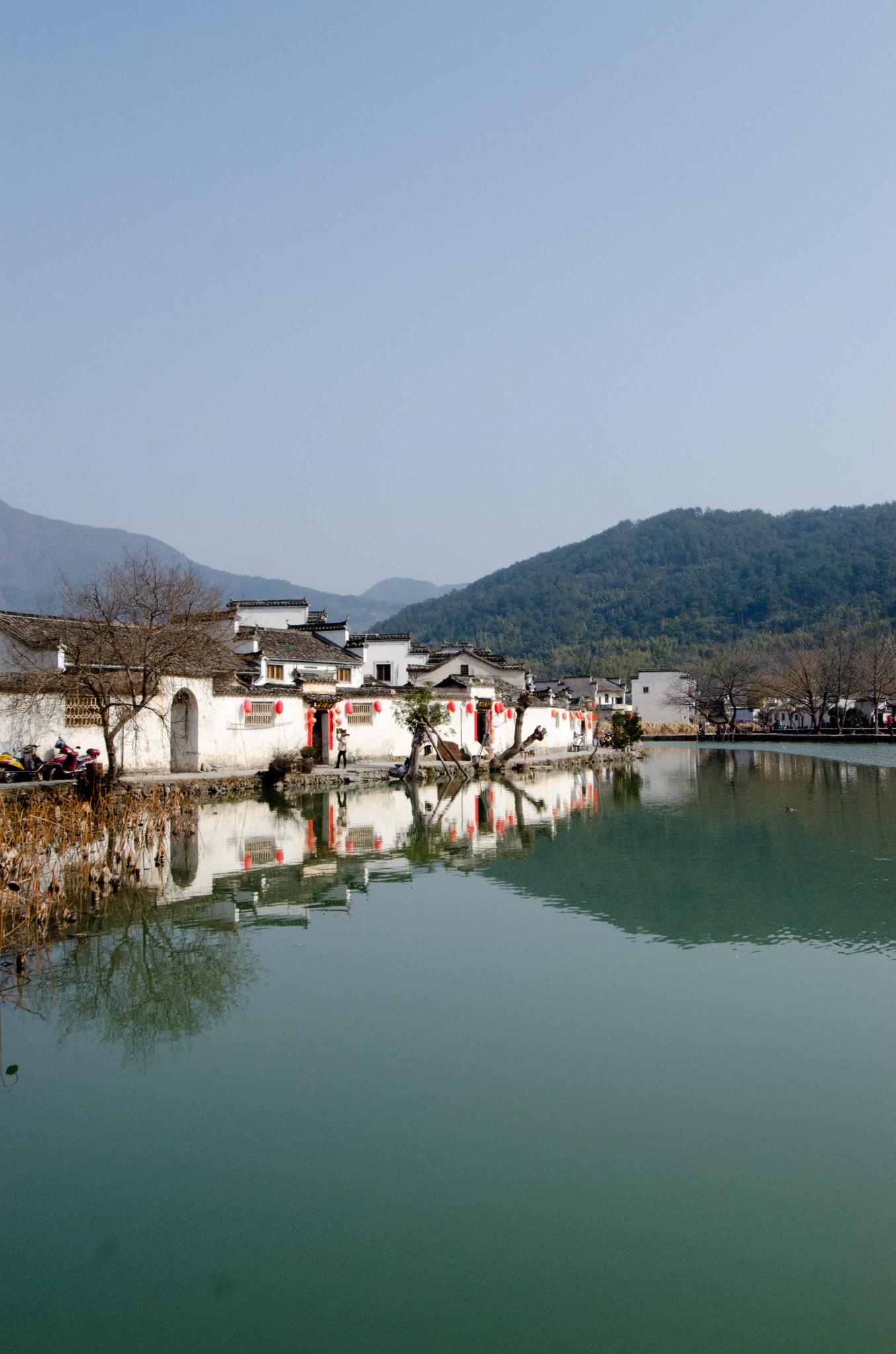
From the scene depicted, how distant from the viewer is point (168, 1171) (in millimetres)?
5598

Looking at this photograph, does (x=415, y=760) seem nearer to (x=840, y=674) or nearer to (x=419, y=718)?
(x=419, y=718)

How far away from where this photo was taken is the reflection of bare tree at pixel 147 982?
7.91 meters

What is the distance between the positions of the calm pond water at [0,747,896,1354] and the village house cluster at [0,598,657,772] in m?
10.7

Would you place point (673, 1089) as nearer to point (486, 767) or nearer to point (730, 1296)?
point (730, 1296)

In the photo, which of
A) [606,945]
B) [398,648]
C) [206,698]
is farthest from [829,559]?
[606,945]

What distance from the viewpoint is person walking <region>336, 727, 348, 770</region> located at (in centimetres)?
2953

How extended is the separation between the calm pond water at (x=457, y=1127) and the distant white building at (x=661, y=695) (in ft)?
210

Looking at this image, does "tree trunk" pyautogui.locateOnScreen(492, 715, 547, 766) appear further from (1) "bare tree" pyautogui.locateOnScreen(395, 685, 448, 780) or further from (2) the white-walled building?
(1) "bare tree" pyautogui.locateOnScreen(395, 685, 448, 780)

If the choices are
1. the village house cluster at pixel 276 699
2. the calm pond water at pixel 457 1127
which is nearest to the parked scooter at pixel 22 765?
the village house cluster at pixel 276 699

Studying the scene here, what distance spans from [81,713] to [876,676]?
5261cm

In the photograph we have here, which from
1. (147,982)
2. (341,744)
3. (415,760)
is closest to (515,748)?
(415,760)

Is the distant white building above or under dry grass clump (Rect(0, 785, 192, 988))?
above

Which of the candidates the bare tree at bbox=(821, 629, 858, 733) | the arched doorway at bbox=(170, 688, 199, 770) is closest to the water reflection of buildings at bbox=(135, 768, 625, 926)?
the arched doorway at bbox=(170, 688, 199, 770)

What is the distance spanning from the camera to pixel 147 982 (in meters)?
8.96
